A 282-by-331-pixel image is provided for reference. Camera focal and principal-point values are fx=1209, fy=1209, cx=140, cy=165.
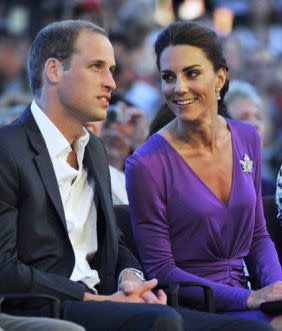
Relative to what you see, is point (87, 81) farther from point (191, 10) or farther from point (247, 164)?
point (191, 10)

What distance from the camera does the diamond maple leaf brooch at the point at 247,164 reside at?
254 inches

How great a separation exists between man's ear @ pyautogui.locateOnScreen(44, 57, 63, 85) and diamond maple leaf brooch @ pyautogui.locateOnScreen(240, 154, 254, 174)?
1.16 m

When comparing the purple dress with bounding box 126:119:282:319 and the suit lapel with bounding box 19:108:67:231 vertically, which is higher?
the suit lapel with bounding box 19:108:67:231

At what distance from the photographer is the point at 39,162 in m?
5.75

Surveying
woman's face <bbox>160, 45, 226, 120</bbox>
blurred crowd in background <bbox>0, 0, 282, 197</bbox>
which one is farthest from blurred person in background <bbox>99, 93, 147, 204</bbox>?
woman's face <bbox>160, 45, 226, 120</bbox>

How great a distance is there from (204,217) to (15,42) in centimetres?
726

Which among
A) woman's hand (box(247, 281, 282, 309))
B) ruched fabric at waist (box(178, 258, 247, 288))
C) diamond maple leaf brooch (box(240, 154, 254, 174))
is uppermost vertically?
diamond maple leaf brooch (box(240, 154, 254, 174))

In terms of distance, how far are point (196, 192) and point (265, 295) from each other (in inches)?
25.4

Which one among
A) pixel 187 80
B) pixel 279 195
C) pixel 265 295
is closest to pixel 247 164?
pixel 279 195

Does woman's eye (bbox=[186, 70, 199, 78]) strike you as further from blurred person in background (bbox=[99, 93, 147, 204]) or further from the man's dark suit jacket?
blurred person in background (bbox=[99, 93, 147, 204])

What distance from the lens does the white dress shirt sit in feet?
19.3

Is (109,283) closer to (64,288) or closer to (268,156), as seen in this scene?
(64,288)

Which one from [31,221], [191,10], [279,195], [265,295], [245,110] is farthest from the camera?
[191,10]

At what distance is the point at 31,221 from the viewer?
5668 millimetres
